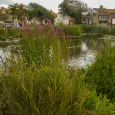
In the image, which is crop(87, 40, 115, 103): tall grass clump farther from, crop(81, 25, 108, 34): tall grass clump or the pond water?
crop(81, 25, 108, 34): tall grass clump

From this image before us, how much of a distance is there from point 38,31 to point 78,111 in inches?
140

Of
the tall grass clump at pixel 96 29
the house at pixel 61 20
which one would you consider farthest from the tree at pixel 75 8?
→ the tall grass clump at pixel 96 29

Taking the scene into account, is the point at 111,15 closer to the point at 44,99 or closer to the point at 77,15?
the point at 77,15

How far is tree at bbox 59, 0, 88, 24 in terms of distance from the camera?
57312 mm

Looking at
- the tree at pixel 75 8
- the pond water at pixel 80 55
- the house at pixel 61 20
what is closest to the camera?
the pond water at pixel 80 55

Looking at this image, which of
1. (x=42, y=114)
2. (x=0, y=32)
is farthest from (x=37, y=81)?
(x=0, y=32)

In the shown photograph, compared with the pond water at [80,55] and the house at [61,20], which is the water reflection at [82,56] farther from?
the house at [61,20]

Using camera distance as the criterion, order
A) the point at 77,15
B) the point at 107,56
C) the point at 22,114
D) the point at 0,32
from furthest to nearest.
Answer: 1. the point at 77,15
2. the point at 0,32
3. the point at 107,56
4. the point at 22,114

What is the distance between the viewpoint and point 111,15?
5359 centimetres

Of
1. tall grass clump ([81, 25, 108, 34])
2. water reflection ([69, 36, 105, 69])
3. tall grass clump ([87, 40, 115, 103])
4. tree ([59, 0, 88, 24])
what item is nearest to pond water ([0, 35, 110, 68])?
water reflection ([69, 36, 105, 69])

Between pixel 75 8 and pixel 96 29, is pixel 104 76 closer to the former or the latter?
pixel 96 29

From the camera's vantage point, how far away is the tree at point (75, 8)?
57.3 meters

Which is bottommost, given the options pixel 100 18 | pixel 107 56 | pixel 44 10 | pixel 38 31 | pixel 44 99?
pixel 44 99

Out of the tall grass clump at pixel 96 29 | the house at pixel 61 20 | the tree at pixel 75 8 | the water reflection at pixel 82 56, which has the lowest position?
the water reflection at pixel 82 56
